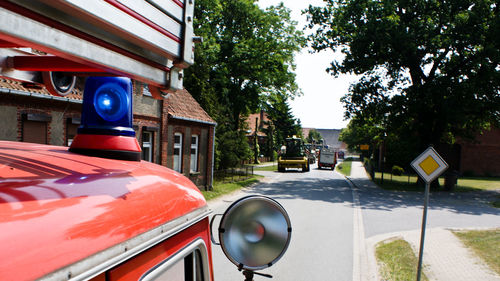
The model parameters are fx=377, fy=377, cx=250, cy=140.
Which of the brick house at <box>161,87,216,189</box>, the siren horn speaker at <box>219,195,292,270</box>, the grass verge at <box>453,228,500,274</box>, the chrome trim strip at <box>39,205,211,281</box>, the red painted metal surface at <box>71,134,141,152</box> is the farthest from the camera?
the brick house at <box>161,87,216,189</box>

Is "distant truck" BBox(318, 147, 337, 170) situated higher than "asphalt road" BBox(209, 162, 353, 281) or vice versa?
"distant truck" BBox(318, 147, 337, 170)

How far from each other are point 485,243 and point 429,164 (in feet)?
15.4

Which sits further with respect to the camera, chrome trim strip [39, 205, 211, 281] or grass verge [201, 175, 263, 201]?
grass verge [201, 175, 263, 201]

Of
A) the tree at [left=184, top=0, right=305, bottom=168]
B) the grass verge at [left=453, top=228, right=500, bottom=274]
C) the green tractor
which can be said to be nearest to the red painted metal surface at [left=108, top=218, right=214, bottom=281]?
the grass verge at [left=453, top=228, right=500, bottom=274]

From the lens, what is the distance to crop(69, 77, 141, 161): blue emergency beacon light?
207 centimetres

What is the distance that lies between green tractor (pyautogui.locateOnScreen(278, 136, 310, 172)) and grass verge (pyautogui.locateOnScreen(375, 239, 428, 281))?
2660 centimetres

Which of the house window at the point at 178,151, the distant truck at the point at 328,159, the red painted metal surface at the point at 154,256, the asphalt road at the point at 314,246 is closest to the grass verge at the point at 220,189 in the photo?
the asphalt road at the point at 314,246

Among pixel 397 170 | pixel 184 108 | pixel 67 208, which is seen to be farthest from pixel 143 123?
pixel 397 170

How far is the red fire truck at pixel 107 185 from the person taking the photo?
3.12 ft

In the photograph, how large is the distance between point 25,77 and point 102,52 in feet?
3.98

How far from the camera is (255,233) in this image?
1.75 metres

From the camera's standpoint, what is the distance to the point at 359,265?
8016mm

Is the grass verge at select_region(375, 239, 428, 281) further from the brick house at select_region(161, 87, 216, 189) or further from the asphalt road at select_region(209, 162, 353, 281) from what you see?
the brick house at select_region(161, 87, 216, 189)

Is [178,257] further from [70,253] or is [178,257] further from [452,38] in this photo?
[452,38]
